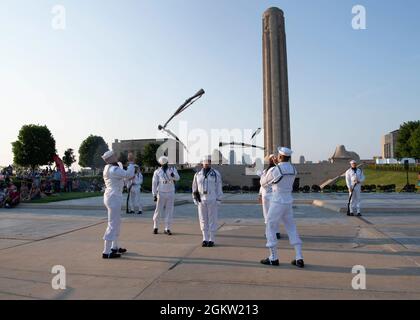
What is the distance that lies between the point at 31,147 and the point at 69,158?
1449 inches

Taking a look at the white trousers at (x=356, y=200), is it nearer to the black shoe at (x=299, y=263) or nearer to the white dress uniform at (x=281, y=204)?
the white dress uniform at (x=281, y=204)

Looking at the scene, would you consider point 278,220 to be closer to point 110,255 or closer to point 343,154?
point 110,255

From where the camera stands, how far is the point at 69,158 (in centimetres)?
10250

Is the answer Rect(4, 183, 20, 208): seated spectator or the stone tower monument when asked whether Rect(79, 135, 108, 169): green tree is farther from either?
Rect(4, 183, 20, 208): seated spectator

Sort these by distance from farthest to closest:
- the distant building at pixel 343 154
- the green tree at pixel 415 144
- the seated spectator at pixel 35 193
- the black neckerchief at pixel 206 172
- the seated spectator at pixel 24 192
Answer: the distant building at pixel 343 154 → the green tree at pixel 415 144 → the seated spectator at pixel 35 193 → the seated spectator at pixel 24 192 → the black neckerchief at pixel 206 172

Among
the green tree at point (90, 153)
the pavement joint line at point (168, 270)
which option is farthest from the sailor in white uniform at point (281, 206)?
the green tree at point (90, 153)

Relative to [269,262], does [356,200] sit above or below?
above

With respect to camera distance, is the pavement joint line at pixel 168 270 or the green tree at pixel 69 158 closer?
the pavement joint line at pixel 168 270

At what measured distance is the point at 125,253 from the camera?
311 inches

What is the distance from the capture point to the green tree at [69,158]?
101250 millimetres

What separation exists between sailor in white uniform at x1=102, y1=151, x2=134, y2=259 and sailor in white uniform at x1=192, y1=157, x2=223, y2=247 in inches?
72.7

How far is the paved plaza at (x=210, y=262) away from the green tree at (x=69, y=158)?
9497 centimetres

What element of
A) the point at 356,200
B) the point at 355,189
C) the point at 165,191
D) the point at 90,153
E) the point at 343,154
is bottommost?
the point at 356,200

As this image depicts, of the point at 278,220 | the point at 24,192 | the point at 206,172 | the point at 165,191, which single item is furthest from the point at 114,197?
the point at 24,192
